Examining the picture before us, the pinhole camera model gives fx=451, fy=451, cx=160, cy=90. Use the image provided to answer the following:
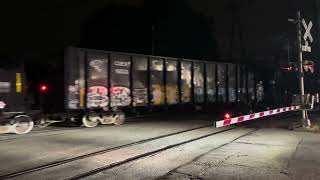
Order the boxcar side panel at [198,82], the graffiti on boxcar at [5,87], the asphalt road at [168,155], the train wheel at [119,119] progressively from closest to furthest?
1. the asphalt road at [168,155]
2. the graffiti on boxcar at [5,87]
3. the train wheel at [119,119]
4. the boxcar side panel at [198,82]

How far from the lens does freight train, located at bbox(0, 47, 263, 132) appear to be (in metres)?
18.0

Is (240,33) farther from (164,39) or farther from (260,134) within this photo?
(260,134)

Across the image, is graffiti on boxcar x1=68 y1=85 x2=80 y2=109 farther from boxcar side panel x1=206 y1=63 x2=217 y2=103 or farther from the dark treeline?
the dark treeline

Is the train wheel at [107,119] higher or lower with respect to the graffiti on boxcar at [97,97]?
lower

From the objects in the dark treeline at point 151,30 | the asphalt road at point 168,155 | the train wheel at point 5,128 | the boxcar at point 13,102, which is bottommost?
the asphalt road at point 168,155

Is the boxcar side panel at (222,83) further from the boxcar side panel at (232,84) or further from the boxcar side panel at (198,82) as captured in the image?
the boxcar side panel at (198,82)

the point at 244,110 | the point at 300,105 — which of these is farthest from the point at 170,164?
the point at 244,110

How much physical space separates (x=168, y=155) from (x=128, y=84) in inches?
384

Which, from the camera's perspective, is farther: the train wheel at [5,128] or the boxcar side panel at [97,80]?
the boxcar side panel at [97,80]

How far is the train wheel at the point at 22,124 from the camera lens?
15977 millimetres

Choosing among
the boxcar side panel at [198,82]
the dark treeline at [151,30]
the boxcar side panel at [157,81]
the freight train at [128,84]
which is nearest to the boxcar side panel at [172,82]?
the freight train at [128,84]

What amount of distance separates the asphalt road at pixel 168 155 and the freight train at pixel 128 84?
241cm

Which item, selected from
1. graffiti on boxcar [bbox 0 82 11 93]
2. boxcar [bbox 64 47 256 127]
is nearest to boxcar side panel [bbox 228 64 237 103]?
boxcar [bbox 64 47 256 127]

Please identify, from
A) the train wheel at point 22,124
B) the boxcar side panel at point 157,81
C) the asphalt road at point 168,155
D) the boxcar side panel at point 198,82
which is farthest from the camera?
the boxcar side panel at point 198,82
